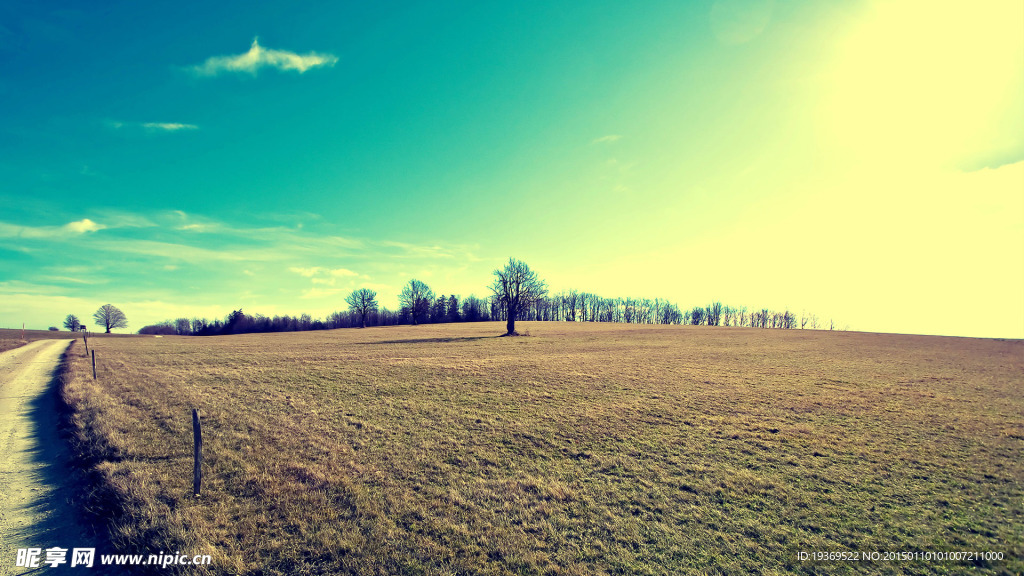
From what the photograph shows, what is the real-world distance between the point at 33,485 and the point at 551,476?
11766mm

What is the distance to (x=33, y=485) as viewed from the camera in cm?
824

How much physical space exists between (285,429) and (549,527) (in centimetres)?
1021

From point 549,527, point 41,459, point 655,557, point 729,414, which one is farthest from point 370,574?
point 729,414

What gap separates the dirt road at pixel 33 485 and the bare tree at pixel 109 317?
141301 mm

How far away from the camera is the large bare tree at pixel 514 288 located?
59250 millimetres

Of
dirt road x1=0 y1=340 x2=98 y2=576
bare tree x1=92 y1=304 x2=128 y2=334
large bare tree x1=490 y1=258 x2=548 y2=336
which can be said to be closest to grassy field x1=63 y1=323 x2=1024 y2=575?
dirt road x1=0 y1=340 x2=98 y2=576

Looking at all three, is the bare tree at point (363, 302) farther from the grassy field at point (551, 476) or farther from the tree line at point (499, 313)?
the grassy field at point (551, 476)

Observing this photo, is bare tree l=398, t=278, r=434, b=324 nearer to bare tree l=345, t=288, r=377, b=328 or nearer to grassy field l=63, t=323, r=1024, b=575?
bare tree l=345, t=288, r=377, b=328

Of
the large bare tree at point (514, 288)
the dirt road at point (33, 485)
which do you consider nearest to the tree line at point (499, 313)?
the large bare tree at point (514, 288)

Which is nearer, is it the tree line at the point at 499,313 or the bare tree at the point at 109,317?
the tree line at the point at 499,313

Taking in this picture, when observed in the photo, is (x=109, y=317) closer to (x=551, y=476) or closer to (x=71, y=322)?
(x=71, y=322)

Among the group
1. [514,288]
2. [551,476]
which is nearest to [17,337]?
[514,288]

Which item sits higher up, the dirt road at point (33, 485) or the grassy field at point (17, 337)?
the dirt road at point (33, 485)

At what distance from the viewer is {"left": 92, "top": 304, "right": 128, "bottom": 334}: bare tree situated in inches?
4444
